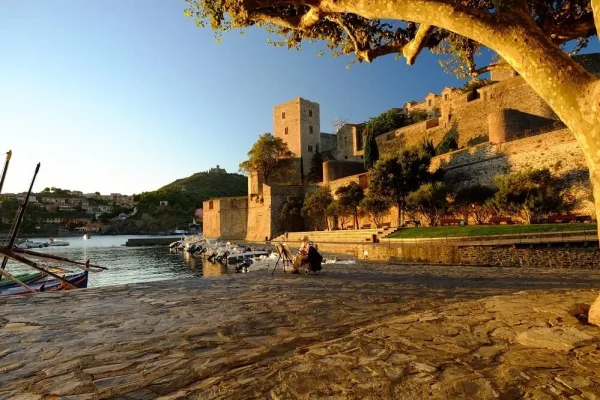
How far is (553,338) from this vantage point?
3.31 metres

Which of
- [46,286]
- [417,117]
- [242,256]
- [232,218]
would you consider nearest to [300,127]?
[417,117]

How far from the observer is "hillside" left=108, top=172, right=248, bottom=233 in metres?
119

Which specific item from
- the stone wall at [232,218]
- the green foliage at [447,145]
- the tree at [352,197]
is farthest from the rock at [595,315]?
the stone wall at [232,218]

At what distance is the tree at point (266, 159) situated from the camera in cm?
5972

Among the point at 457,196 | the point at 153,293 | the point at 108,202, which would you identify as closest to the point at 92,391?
the point at 153,293

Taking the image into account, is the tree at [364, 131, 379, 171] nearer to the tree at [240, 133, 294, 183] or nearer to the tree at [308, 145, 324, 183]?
the tree at [308, 145, 324, 183]

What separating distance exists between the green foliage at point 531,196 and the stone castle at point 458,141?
0.83 m

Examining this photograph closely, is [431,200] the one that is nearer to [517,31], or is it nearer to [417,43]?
[417,43]

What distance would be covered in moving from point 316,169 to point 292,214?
18.3m

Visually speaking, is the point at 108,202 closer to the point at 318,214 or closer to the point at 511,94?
the point at 318,214

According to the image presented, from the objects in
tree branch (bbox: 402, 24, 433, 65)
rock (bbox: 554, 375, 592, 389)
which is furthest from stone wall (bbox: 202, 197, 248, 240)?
rock (bbox: 554, 375, 592, 389)

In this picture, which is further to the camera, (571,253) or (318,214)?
(318,214)

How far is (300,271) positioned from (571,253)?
42.3 feet

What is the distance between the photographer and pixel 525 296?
5.48 metres
